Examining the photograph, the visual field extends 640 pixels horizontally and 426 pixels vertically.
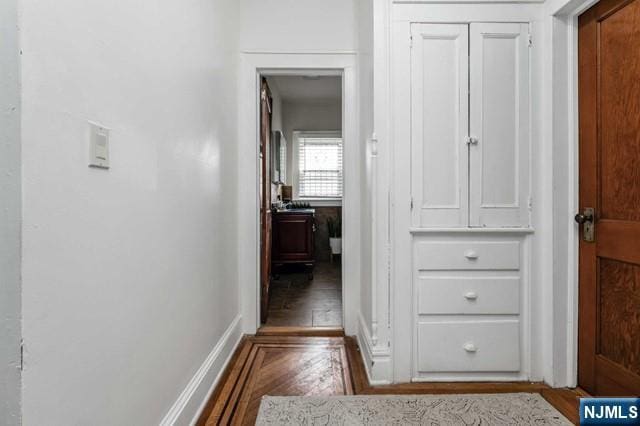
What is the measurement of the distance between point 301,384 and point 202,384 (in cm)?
56

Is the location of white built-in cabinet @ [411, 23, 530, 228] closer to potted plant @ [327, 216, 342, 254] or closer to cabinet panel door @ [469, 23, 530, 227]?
cabinet panel door @ [469, 23, 530, 227]

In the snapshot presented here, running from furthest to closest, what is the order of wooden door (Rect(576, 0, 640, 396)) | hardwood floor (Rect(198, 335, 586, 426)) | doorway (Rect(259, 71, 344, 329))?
doorway (Rect(259, 71, 344, 329)) < hardwood floor (Rect(198, 335, 586, 426)) < wooden door (Rect(576, 0, 640, 396))

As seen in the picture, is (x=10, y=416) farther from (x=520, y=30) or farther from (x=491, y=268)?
(x=520, y=30)

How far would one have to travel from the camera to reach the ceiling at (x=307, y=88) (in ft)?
17.0

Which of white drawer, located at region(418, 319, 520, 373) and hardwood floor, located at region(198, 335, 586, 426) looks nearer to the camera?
hardwood floor, located at region(198, 335, 586, 426)

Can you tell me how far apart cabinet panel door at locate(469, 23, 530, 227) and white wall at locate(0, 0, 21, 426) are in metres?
1.99

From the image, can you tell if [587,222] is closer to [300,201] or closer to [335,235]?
[335,235]

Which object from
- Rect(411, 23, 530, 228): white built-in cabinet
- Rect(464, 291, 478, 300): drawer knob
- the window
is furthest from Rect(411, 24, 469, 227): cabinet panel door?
the window

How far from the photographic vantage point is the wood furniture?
4848 millimetres

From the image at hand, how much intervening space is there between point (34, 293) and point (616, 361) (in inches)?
90.6

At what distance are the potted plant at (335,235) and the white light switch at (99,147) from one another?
4994 mm

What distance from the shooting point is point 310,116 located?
6375mm

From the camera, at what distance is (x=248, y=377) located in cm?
218

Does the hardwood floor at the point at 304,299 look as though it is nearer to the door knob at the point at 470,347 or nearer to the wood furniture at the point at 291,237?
the wood furniture at the point at 291,237
